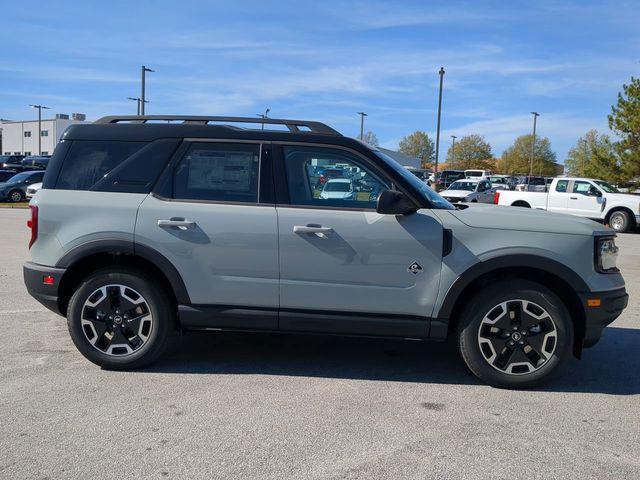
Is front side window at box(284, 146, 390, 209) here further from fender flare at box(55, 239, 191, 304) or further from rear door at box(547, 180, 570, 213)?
rear door at box(547, 180, 570, 213)

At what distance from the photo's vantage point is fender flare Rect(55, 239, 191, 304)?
4410 millimetres

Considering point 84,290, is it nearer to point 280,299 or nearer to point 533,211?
point 280,299

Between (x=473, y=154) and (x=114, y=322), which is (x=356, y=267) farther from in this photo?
(x=473, y=154)

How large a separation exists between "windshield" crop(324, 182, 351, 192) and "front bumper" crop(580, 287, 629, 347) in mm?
1903

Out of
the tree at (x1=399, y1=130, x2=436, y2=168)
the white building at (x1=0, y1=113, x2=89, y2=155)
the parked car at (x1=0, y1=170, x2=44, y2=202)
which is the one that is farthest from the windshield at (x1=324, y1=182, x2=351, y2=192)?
the tree at (x1=399, y1=130, x2=436, y2=168)

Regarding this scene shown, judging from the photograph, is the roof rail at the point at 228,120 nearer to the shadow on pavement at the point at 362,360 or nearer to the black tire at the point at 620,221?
the shadow on pavement at the point at 362,360

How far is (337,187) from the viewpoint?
454cm

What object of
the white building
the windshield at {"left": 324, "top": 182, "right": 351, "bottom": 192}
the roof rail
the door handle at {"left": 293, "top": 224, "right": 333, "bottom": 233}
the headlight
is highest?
the white building

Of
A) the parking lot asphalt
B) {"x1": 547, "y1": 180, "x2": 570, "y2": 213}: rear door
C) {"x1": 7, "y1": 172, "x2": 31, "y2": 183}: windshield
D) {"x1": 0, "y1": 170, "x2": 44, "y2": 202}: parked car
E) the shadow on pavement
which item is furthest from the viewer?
{"x1": 7, "y1": 172, "x2": 31, "y2": 183}: windshield

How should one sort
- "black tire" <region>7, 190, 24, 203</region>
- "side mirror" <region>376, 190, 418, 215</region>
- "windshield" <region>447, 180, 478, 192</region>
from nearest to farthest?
"side mirror" <region>376, 190, 418, 215</region> < "black tire" <region>7, 190, 24, 203</region> < "windshield" <region>447, 180, 478, 192</region>

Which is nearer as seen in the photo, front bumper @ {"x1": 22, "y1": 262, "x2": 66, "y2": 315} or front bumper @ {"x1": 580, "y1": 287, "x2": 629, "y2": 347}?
front bumper @ {"x1": 580, "y1": 287, "x2": 629, "y2": 347}

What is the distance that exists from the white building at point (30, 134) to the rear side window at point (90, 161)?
8942 cm

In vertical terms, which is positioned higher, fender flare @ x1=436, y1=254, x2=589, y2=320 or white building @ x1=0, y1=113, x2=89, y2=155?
white building @ x1=0, y1=113, x2=89, y2=155

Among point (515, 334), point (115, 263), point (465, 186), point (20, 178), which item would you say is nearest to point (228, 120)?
point (115, 263)
